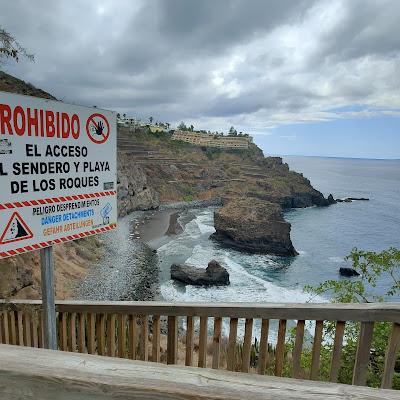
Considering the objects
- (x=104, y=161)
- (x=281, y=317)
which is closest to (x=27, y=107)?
(x=104, y=161)

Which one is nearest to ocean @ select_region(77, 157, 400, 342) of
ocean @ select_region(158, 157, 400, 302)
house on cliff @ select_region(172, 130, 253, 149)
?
ocean @ select_region(158, 157, 400, 302)

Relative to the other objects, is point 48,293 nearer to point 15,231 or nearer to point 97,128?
point 15,231

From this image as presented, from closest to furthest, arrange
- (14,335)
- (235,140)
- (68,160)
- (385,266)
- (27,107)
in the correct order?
(27,107) < (68,160) < (14,335) < (385,266) < (235,140)

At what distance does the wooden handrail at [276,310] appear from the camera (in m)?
2.40

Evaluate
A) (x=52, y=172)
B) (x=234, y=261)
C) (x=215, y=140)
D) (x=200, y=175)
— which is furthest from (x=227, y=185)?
(x=52, y=172)

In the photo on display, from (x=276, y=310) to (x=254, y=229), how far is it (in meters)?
44.7

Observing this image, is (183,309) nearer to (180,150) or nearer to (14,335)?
(14,335)

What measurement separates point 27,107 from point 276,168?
105m

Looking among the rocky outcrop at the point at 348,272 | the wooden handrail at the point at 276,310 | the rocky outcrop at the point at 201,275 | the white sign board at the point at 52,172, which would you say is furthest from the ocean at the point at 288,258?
the white sign board at the point at 52,172

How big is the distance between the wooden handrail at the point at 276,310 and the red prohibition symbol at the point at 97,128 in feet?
4.56

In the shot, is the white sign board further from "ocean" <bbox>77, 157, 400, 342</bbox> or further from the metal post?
"ocean" <bbox>77, 157, 400, 342</bbox>

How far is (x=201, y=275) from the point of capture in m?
31.4

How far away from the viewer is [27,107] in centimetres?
221

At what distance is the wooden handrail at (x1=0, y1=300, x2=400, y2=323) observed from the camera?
2.40 meters
